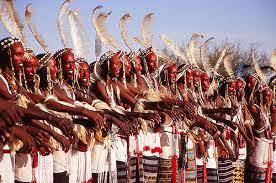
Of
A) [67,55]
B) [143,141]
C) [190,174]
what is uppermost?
[67,55]

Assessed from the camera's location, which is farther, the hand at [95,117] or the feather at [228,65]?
the feather at [228,65]

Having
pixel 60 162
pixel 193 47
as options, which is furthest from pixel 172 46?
pixel 60 162

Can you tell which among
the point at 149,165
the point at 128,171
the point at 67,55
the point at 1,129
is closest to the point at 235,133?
the point at 149,165

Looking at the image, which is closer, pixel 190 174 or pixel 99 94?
pixel 99 94

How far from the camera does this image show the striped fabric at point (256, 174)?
29.6 feet

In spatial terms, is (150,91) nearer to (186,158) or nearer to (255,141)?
(186,158)

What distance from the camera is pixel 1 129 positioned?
3824 millimetres

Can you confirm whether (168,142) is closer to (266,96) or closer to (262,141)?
(262,141)

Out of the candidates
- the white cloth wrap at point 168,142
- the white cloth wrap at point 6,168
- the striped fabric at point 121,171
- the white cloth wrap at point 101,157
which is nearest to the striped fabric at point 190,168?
the white cloth wrap at point 168,142

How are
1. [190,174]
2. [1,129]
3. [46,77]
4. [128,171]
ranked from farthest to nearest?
[190,174]
[128,171]
[46,77]
[1,129]

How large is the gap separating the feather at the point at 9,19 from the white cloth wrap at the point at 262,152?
4838mm

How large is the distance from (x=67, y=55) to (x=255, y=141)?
4.00m

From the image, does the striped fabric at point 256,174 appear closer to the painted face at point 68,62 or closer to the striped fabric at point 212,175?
the striped fabric at point 212,175

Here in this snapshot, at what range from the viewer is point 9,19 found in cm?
550
